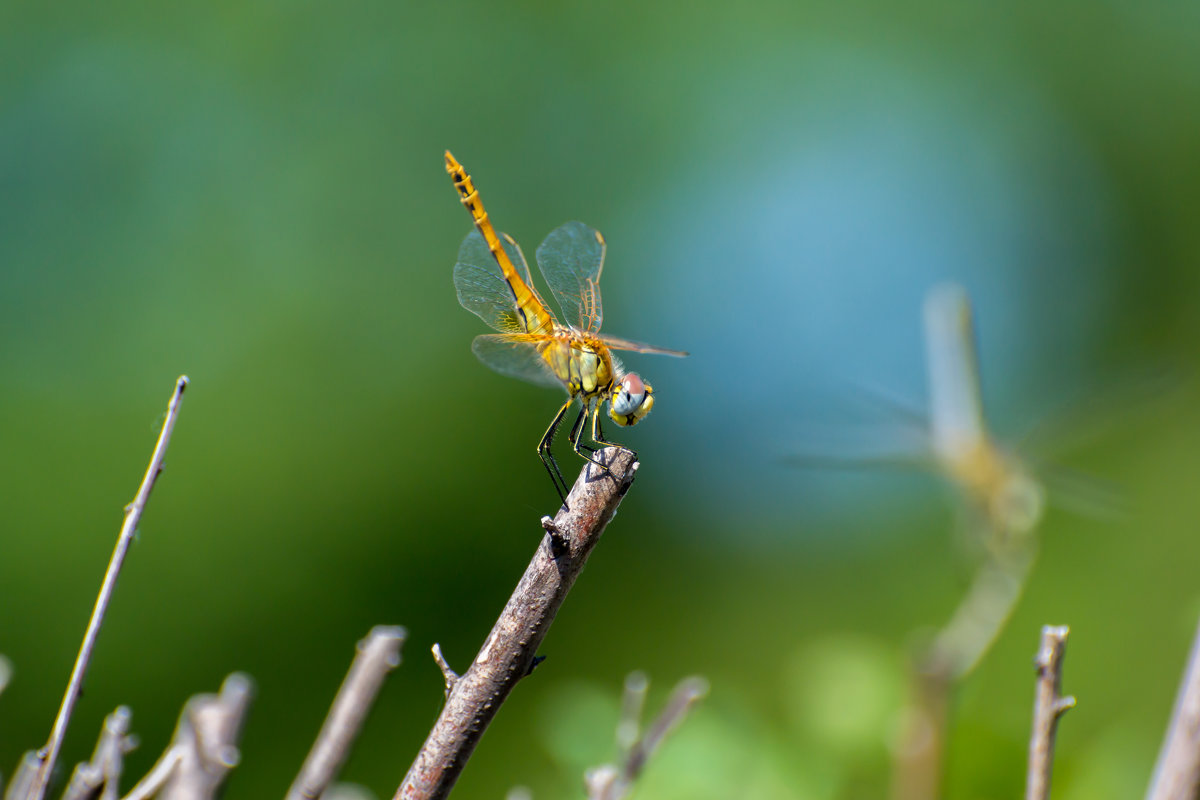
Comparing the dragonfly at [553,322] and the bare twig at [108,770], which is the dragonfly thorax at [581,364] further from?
the bare twig at [108,770]

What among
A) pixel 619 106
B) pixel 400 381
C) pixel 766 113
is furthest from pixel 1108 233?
pixel 400 381

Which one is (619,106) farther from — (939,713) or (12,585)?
(939,713)

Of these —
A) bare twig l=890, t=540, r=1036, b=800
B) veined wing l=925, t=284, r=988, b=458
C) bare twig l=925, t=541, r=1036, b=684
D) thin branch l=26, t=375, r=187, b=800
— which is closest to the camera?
thin branch l=26, t=375, r=187, b=800

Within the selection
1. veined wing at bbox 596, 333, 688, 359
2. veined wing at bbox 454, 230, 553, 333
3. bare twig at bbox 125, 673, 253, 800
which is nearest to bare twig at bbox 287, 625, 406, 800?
bare twig at bbox 125, 673, 253, 800

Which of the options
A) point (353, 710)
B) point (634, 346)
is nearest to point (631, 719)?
point (353, 710)

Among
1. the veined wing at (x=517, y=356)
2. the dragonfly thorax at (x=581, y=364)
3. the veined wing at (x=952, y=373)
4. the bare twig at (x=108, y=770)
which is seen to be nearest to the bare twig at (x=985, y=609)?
the veined wing at (x=952, y=373)

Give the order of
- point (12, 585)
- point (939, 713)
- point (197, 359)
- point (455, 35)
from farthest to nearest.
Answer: point (455, 35) < point (197, 359) < point (12, 585) < point (939, 713)

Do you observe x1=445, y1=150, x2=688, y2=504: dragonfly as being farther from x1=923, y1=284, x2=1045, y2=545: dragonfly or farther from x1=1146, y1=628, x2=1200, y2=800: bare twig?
x1=1146, y1=628, x2=1200, y2=800: bare twig
